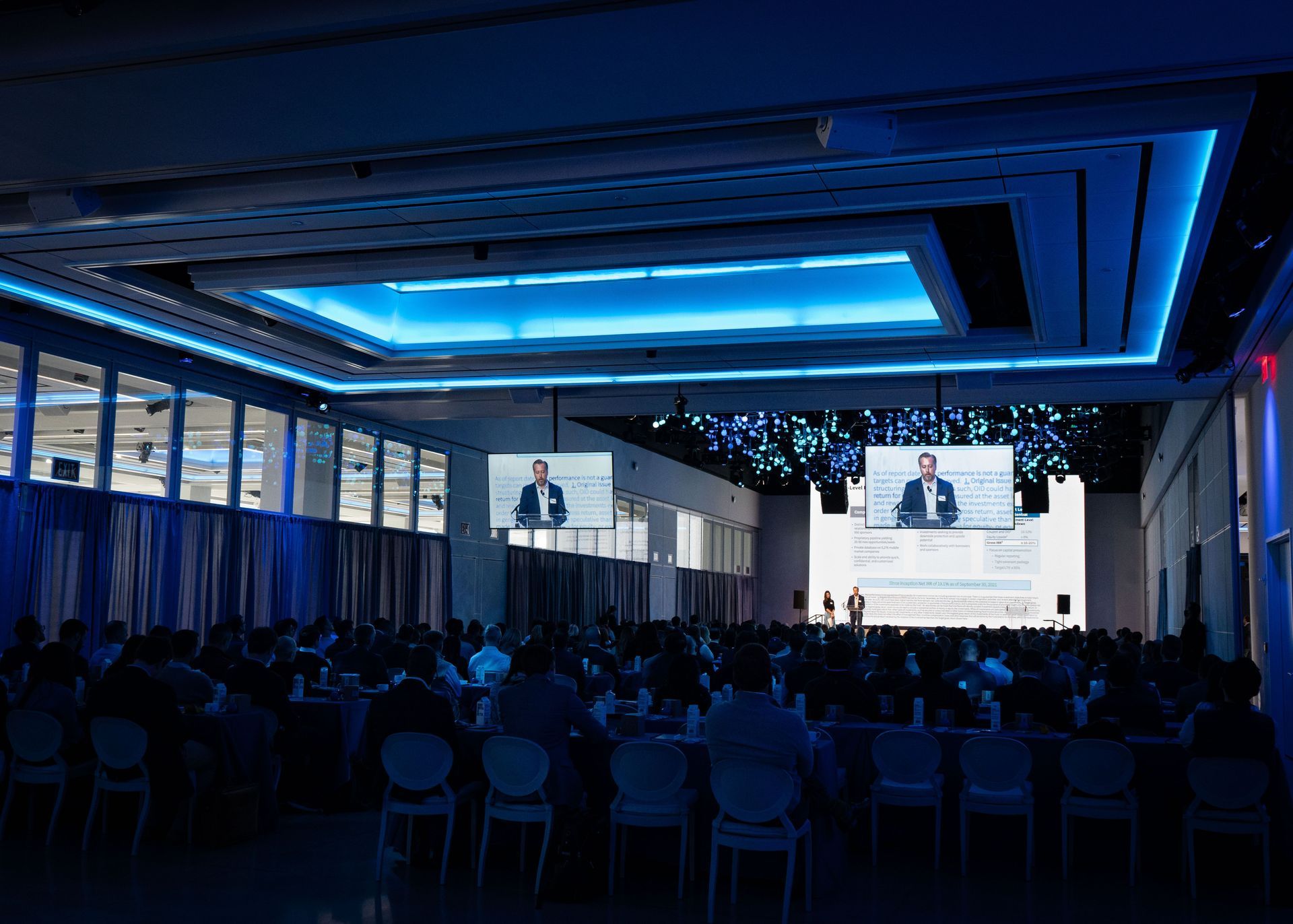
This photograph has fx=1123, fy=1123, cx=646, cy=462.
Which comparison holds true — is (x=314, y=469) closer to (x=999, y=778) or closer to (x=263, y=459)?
(x=263, y=459)

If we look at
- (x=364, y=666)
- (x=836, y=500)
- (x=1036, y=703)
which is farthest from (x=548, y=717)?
(x=836, y=500)

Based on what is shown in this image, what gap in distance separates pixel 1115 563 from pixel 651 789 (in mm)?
24993

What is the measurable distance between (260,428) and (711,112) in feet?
29.2

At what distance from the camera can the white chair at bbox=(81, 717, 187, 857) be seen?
615cm

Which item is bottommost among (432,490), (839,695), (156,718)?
(156,718)

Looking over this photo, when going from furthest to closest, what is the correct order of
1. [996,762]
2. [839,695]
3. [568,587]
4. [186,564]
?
[568,587] < [186,564] < [839,695] < [996,762]

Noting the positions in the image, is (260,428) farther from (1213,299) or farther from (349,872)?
(1213,299)

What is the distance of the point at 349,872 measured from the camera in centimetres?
602

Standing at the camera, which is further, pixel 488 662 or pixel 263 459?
pixel 263 459

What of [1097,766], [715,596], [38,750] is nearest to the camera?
[1097,766]

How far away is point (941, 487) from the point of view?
38.2ft

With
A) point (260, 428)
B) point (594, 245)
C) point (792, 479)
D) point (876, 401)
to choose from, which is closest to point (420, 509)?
point (260, 428)

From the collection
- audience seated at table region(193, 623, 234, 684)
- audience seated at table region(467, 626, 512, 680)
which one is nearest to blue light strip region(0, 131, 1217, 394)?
audience seated at table region(467, 626, 512, 680)

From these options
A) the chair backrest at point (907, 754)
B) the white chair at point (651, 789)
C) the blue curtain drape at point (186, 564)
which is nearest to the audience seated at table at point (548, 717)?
the white chair at point (651, 789)
